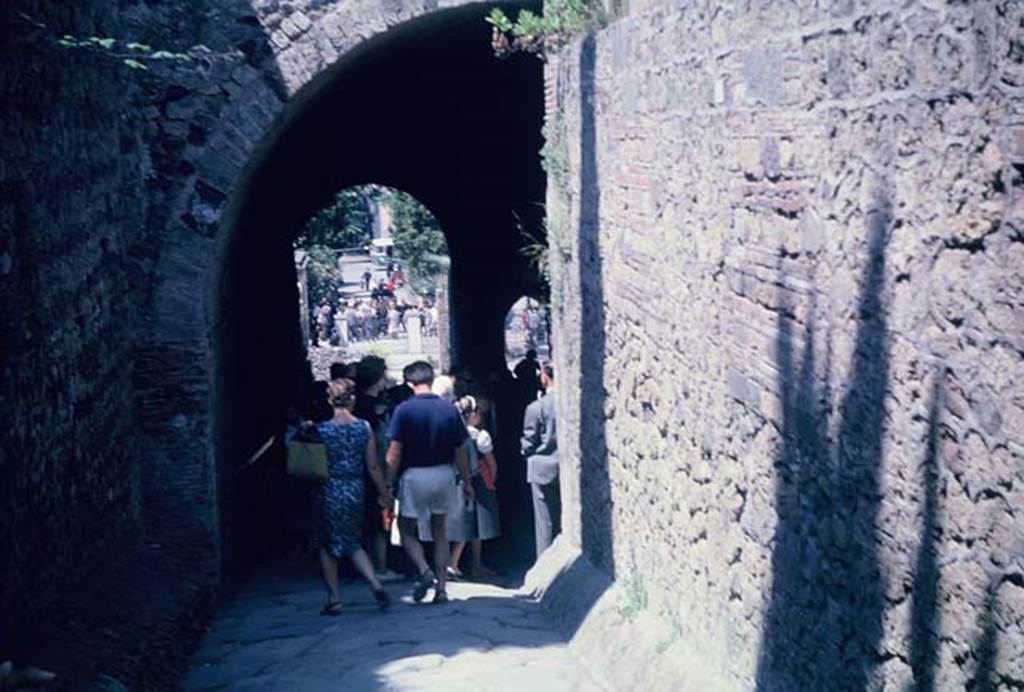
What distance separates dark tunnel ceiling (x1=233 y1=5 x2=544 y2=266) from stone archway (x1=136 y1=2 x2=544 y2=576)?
0.13ft

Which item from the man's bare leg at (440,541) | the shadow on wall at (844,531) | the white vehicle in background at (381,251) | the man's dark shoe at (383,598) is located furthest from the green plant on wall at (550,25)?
the white vehicle in background at (381,251)

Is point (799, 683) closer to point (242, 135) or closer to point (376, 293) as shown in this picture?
point (242, 135)

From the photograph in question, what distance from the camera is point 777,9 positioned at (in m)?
4.08

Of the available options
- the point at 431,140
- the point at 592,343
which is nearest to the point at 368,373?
the point at 592,343

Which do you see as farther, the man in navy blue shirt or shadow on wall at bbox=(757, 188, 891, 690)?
the man in navy blue shirt

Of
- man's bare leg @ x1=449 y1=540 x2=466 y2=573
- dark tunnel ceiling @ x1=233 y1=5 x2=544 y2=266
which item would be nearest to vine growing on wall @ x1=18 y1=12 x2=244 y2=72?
dark tunnel ceiling @ x1=233 y1=5 x2=544 y2=266

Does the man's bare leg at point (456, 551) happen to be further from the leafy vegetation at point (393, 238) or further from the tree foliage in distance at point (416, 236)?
the tree foliage in distance at point (416, 236)

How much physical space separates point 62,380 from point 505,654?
236 centimetres

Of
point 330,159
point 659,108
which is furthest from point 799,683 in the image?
point 330,159

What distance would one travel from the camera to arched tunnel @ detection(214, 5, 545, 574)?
902 cm

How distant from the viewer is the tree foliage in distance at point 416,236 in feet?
85.5

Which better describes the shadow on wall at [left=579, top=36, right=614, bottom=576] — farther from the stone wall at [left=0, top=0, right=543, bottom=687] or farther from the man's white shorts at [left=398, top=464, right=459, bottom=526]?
the stone wall at [left=0, top=0, right=543, bottom=687]

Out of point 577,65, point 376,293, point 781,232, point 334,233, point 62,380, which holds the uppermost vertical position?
point 577,65

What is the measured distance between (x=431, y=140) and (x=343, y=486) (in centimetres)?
830
